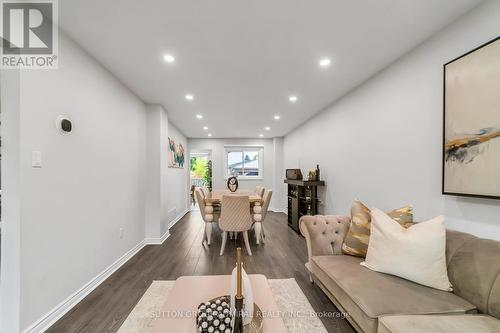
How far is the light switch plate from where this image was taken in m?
1.56

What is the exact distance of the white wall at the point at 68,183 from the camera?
1.51 m

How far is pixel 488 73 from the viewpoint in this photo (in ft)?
4.66

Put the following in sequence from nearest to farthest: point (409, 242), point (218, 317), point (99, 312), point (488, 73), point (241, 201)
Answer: point (218, 317) → point (488, 73) → point (409, 242) → point (99, 312) → point (241, 201)

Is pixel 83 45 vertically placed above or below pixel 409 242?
above

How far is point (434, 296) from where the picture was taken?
1351 millimetres

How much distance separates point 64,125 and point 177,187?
3902 millimetres

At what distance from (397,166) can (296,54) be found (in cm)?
167

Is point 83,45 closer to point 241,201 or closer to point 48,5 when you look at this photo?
point 48,5

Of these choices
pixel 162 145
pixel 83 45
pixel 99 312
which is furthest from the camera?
pixel 162 145

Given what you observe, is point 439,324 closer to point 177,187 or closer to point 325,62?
point 325,62

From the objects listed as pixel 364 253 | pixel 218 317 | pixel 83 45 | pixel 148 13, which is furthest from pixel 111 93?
pixel 364 253

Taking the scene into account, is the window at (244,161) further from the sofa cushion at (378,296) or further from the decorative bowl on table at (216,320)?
the decorative bowl on table at (216,320)

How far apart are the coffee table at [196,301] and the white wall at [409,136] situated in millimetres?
1685

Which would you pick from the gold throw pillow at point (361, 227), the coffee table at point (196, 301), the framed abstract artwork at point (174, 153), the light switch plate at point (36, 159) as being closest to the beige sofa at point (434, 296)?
the gold throw pillow at point (361, 227)
